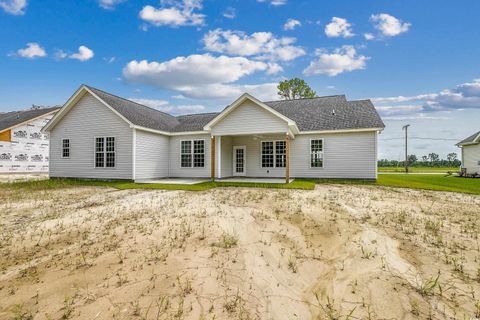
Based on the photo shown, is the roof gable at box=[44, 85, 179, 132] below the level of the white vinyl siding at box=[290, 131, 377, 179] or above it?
above

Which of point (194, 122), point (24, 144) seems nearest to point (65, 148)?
point (194, 122)

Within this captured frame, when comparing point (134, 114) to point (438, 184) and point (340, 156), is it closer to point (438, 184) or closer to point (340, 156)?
point (340, 156)

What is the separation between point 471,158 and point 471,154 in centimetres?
39

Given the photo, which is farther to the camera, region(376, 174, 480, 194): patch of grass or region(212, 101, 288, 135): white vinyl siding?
region(212, 101, 288, 135): white vinyl siding

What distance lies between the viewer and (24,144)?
27.1 metres

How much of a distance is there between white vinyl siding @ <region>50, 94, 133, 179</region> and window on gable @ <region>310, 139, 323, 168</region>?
11.6 meters

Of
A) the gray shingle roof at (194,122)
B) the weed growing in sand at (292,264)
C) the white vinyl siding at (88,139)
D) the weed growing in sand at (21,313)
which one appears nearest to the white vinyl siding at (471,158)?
the gray shingle roof at (194,122)

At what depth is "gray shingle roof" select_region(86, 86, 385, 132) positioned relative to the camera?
16.5 m

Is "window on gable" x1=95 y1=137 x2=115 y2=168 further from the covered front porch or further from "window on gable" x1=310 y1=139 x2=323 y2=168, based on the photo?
"window on gable" x1=310 y1=139 x2=323 y2=168

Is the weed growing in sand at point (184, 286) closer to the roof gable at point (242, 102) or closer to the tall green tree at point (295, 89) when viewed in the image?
the roof gable at point (242, 102)

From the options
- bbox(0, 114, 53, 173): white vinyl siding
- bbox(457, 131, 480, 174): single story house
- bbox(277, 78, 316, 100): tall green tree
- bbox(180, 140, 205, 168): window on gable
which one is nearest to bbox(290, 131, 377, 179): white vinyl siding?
bbox(180, 140, 205, 168): window on gable

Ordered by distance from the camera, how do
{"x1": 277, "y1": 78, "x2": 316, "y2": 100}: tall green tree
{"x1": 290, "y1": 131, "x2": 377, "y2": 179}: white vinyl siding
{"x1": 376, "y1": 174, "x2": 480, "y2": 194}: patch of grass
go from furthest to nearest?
{"x1": 277, "y1": 78, "x2": 316, "y2": 100}: tall green tree → {"x1": 290, "y1": 131, "x2": 377, "y2": 179}: white vinyl siding → {"x1": 376, "y1": 174, "x2": 480, "y2": 194}: patch of grass

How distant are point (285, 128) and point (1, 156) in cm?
2798

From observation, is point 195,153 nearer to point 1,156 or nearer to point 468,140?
point 1,156
